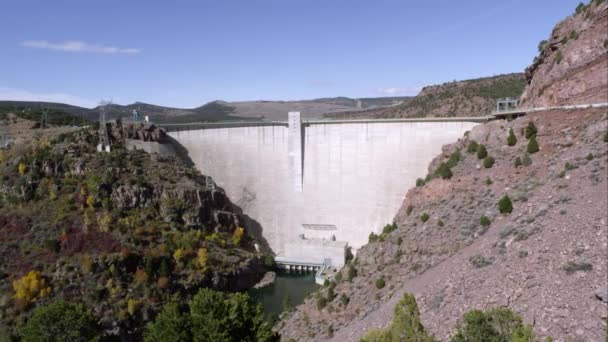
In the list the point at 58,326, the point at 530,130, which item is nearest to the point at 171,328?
the point at 58,326

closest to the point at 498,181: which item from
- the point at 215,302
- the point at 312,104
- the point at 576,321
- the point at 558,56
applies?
the point at 558,56

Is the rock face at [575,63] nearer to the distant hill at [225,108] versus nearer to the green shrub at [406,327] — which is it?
the green shrub at [406,327]

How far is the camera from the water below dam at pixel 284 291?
35.6 m

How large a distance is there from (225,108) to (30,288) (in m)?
68.6

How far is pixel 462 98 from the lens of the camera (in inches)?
2717

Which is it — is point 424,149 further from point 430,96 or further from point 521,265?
point 430,96

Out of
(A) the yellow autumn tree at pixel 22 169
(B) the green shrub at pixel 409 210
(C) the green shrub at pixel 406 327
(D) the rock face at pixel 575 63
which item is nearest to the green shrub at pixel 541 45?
(D) the rock face at pixel 575 63

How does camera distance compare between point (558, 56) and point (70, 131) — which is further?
point (70, 131)

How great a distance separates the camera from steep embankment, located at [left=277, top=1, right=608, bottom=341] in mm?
15893

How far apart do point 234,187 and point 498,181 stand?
2623cm

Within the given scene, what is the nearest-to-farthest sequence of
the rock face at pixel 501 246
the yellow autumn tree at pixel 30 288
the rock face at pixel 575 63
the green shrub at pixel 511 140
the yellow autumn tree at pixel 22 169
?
the rock face at pixel 501 246
the rock face at pixel 575 63
the green shrub at pixel 511 140
the yellow autumn tree at pixel 30 288
the yellow autumn tree at pixel 22 169

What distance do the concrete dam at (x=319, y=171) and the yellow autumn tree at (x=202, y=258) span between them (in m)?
7.45

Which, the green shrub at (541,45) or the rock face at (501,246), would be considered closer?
the rock face at (501,246)

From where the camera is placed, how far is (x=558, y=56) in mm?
30703
